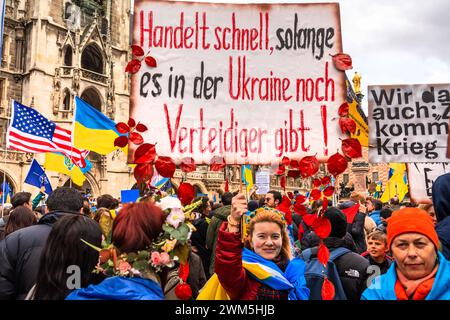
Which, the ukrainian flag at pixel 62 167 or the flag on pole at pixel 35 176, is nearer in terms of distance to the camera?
the flag on pole at pixel 35 176

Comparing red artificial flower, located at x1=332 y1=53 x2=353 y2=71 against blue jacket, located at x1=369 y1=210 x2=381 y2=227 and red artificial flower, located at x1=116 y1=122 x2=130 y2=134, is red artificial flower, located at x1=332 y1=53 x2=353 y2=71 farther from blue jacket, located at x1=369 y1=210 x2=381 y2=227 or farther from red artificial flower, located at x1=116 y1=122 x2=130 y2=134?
blue jacket, located at x1=369 y1=210 x2=381 y2=227

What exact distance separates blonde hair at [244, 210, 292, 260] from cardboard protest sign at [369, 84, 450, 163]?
2161mm

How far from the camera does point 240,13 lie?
399 cm

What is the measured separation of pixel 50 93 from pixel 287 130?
83.0 feet

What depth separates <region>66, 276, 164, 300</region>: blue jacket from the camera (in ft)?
7.20

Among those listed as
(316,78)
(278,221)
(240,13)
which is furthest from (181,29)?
(278,221)

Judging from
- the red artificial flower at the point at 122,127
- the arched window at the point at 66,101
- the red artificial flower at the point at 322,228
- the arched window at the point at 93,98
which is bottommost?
the red artificial flower at the point at 322,228

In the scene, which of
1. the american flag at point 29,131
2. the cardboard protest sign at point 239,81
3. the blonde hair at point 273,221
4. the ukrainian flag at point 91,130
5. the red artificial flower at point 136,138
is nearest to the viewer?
the blonde hair at point 273,221

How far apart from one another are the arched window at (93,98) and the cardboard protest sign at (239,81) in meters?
26.3

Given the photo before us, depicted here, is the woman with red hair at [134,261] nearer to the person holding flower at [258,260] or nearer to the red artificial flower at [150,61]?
the person holding flower at [258,260]

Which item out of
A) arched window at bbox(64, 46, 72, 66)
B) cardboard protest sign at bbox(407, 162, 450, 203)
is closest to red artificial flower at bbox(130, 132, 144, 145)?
cardboard protest sign at bbox(407, 162, 450, 203)

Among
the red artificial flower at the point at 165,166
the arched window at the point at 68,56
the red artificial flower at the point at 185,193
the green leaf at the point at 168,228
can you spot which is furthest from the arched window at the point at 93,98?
the green leaf at the point at 168,228

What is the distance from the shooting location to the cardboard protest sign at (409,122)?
194 inches

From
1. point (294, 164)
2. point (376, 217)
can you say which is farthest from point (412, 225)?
point (376, 217)
